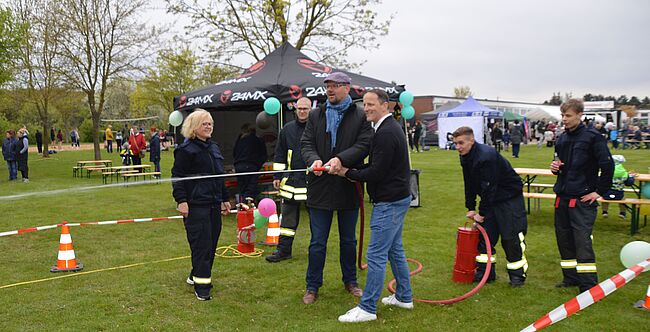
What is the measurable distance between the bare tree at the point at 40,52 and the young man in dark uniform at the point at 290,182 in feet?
59.3

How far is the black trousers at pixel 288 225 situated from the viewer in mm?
6484

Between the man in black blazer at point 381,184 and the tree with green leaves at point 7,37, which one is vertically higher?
the tree with green leaves at point 7,37

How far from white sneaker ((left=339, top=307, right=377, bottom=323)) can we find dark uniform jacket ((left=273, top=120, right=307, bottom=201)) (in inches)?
94.8

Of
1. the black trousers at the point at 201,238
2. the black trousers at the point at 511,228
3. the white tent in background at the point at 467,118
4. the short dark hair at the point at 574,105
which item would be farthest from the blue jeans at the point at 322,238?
A: the white tent in background at the point at 467,118

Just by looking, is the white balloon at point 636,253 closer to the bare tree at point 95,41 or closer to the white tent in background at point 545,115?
the bare tree at point 95,41

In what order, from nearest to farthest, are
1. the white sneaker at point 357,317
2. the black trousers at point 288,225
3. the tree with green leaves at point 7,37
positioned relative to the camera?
the white sneaker at point 357,317, the black trousers at point 288,225, the tree with green leaves at point 7,37

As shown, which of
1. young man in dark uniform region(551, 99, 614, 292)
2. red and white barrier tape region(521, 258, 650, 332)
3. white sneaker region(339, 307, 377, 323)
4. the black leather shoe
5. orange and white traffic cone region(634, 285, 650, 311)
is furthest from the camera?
the black leather shoe

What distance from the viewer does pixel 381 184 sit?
4.23m

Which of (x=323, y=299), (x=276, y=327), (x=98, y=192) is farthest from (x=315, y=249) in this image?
(x=98, y=192)

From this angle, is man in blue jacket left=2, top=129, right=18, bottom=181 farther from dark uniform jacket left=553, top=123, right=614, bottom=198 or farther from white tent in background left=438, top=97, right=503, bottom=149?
white tent in background left=438, top=97, right=503, bottom=149

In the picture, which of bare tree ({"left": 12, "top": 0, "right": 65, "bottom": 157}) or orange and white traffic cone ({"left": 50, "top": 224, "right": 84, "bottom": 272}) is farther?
bare tree ({"left": 12, "top": 0, "right": 65, "bottom": 157})

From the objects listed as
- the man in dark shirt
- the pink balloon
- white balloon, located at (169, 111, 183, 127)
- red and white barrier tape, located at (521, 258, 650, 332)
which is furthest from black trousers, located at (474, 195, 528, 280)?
white balloon, located at (169, 111, 183, 127)

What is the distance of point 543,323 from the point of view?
3.38 m

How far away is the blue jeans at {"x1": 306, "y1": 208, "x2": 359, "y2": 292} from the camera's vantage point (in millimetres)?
4789
